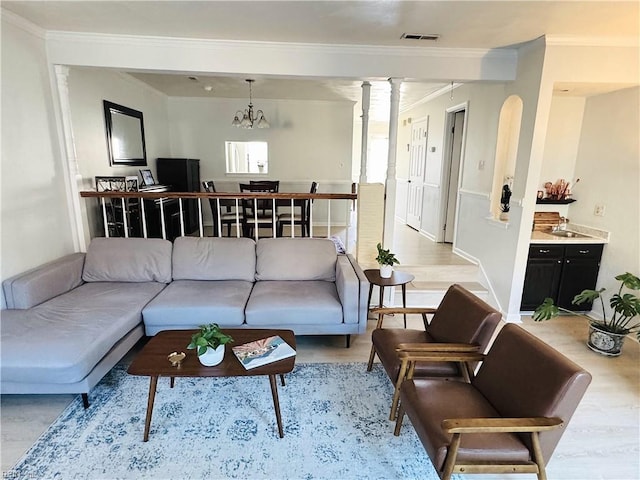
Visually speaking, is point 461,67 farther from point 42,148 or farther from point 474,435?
point 42,148

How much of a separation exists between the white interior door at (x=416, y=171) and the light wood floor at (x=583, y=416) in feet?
12.0

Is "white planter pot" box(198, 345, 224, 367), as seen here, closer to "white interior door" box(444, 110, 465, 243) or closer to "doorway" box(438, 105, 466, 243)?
"doorway" box(438, 105, 466, 243)

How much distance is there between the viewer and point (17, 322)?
229 centimetres

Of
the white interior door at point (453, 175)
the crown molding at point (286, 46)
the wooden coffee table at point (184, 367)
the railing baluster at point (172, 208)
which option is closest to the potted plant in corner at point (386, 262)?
the railing baluster at point (172, 208)

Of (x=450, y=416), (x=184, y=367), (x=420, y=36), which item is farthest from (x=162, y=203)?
(x=450, y=416)

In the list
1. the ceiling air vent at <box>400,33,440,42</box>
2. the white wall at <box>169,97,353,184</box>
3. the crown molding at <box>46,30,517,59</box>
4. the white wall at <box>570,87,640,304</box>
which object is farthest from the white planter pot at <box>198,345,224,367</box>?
the white wall at <box>169,97,353,184</box>

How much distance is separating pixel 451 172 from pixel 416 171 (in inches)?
48.6

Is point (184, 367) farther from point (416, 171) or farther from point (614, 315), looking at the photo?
point (416, 171)

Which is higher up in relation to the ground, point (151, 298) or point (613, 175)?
point (613, 175)

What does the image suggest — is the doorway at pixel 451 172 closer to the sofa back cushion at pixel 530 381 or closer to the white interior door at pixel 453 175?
the white interior door at pixel 453 175

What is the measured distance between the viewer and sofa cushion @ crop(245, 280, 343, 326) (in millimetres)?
2646

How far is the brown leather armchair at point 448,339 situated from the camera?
6.32ft

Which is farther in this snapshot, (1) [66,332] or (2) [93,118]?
(2) [93,118]

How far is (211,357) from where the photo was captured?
1.87 m
